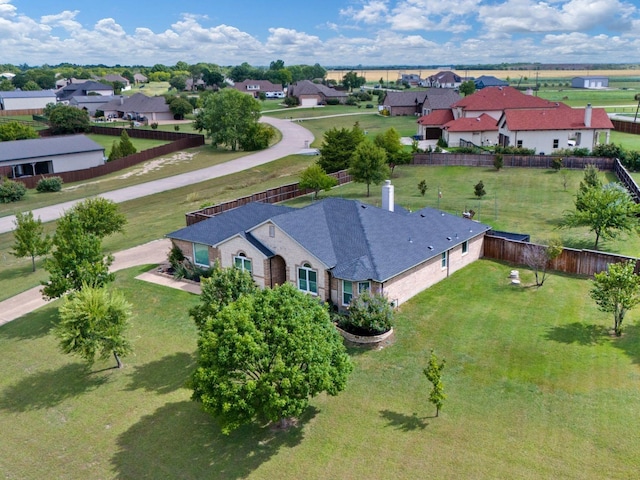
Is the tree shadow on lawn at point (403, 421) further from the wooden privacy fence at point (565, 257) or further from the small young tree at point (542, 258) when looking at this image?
the wooden privacy fence at point (565, 257)

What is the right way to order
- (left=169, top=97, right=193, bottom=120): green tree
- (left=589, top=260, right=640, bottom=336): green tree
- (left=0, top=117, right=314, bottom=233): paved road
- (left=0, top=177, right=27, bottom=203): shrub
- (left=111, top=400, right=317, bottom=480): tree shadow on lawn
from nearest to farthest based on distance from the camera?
(left=111, top=400, right=317, bottom=480): tree shadow on lawn, (left=589, top=260, right=640, bottom=336): green tree, (left=0, top=117, right=314, bottom=233): paved road, (left=0, top=177, right=27, bottom=203): shrub, (left=169, top=97, right=193, bottom=120): green tree

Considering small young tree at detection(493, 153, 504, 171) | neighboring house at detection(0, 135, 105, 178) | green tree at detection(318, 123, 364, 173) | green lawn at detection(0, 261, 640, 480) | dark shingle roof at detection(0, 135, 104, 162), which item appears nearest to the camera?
green lawn at detection(0, 261, 640, 480)

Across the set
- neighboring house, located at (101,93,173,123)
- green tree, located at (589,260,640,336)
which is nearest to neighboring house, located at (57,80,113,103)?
neighboring house, located at (101,93,173,123)

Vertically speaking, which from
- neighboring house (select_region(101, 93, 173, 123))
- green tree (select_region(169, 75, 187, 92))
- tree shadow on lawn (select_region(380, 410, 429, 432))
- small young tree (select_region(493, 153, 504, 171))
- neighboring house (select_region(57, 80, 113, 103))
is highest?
green tree (select_region(169, 75, 187, 92))

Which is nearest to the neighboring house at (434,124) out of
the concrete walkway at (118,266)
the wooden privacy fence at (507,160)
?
the wooden privacy fence at (507,160)

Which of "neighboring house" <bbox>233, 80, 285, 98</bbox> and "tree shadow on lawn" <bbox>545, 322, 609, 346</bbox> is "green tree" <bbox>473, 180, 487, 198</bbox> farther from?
"neighboring house" <bbox>233, 80, 285, 98</bbox>
